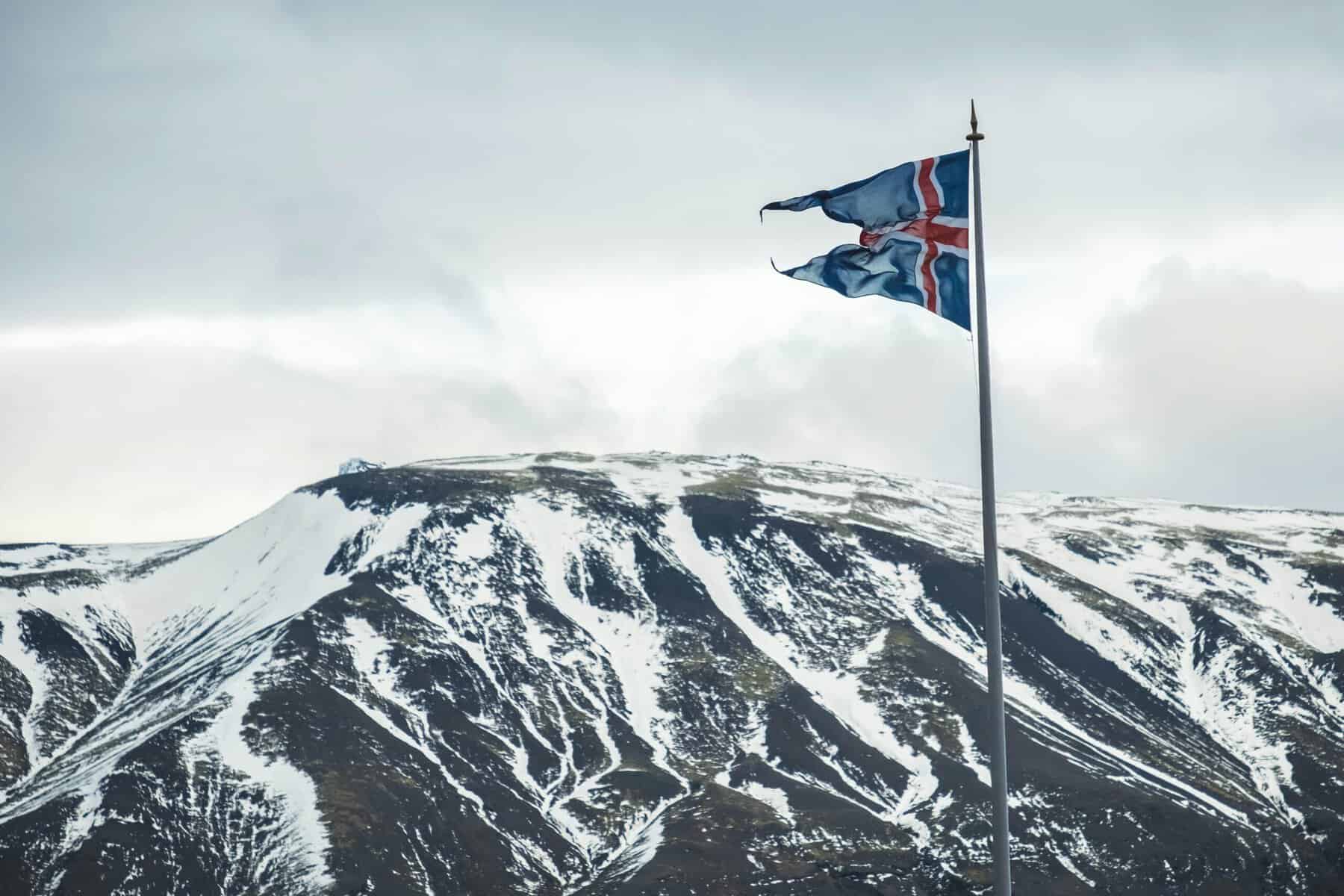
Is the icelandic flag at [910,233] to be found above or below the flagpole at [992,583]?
above

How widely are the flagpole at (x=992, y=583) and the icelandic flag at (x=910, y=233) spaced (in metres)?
1.03

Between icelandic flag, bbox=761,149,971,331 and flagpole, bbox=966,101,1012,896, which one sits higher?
icelandic flag, bbox=761,149,971,331

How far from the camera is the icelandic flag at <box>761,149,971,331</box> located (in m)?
34.0

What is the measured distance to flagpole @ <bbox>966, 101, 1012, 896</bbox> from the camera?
1193 inches

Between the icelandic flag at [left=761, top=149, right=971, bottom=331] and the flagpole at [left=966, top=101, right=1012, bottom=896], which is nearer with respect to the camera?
the flagpole at [left=966, top=101, right=1012, bottom=896]

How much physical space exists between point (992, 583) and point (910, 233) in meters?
7.89

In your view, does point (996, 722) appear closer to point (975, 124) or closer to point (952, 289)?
point (952, 289)

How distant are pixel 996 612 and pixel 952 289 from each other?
6.73 meters

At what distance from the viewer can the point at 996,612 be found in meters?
30.6

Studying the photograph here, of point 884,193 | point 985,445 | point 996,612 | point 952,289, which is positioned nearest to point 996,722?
point 996,612

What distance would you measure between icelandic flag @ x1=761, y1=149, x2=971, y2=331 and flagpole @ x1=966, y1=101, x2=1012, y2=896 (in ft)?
3.39

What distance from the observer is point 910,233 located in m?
34.8

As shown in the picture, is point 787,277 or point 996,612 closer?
point 996,612

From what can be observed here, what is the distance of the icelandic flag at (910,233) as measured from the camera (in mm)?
34031
